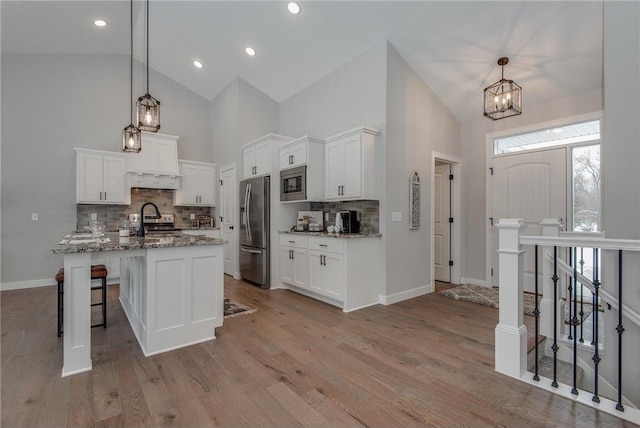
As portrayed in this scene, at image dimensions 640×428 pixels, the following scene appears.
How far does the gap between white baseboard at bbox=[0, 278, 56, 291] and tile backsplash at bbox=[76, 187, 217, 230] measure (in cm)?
97

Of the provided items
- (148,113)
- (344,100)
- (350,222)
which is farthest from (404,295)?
(148,113)

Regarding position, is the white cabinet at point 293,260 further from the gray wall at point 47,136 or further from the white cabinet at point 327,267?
→ the gray wall at point 47,136

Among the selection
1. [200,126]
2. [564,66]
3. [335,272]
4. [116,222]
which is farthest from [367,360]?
[200,126]

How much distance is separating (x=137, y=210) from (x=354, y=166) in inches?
176

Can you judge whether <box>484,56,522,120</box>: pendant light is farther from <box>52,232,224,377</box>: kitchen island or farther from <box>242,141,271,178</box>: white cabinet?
<box>52,232,224,377</box>: kitchen island

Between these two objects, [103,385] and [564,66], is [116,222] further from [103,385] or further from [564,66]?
[564,66]

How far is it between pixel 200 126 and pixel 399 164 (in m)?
4.66

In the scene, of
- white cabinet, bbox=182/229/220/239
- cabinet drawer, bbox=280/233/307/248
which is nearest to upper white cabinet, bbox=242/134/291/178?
cabinet drawer, bbox=280/233/307/248

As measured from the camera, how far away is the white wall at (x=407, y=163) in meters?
4.02

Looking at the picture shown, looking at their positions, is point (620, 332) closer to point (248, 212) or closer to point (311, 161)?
point (311, 161)

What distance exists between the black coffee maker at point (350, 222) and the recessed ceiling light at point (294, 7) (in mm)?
2654

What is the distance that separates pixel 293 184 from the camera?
15.4ft

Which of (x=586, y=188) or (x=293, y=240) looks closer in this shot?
(x=586, y=188)

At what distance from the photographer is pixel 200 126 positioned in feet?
22.0
